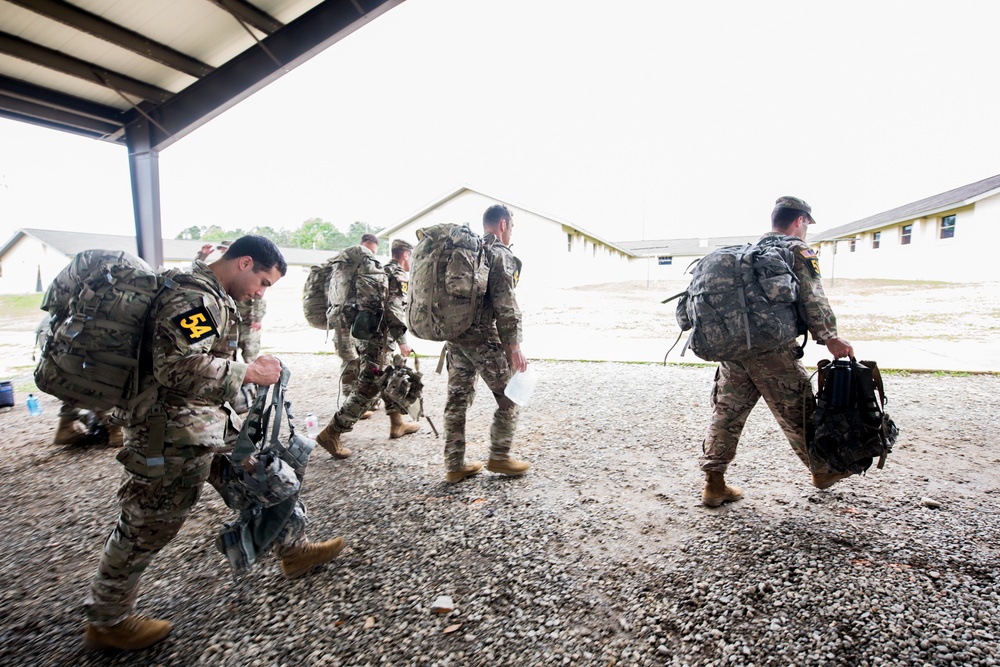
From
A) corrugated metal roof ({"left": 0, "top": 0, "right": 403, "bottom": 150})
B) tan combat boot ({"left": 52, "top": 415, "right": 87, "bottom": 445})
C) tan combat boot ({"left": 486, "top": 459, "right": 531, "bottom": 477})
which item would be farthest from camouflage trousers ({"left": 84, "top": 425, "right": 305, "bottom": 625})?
corrugated metal roof ({"left": 0, "top": 0, "right": 403, "bottom": 150})

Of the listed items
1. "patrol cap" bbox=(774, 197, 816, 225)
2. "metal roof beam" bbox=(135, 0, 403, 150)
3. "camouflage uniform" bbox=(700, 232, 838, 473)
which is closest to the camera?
"camouflage uniform" bbox=(700, 232, 838, 473)

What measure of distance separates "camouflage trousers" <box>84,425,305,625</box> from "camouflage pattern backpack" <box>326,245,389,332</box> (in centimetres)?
227

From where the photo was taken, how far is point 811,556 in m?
2.31

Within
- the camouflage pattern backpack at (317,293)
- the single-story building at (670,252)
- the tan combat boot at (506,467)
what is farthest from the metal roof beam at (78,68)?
the single-story building at (670,252)

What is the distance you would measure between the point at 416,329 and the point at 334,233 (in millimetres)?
68878

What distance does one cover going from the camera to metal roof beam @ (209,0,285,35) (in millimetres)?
3994

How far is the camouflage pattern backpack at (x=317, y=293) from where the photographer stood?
4.93 m

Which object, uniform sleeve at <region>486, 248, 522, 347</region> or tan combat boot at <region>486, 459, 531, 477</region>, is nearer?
uniform sleeve at <region>486, 248, 522, 347</region>

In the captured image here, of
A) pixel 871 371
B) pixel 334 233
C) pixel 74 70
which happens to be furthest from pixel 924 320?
pixel 334 233

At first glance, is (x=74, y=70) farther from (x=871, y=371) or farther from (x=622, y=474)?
(x=871, y=371)

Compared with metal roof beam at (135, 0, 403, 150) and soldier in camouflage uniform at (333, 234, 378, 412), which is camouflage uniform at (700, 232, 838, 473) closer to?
soldier in camouflage uniform at (333, 234, 378, 412)

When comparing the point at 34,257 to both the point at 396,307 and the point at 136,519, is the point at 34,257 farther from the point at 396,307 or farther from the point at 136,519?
the point at 136,519

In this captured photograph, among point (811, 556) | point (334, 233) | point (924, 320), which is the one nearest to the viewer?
point (811, 556)

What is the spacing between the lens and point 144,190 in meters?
5.34
